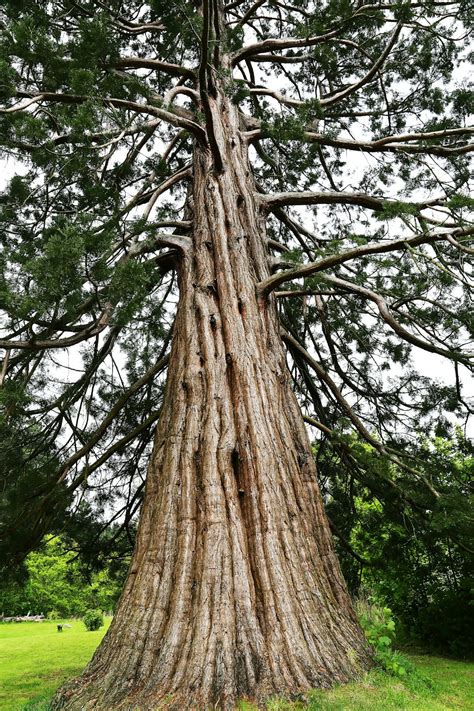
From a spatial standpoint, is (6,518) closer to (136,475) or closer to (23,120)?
(136,475)

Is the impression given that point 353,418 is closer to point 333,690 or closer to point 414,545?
point 414,545

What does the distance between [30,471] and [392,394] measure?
4.25 meters

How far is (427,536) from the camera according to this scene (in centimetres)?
568

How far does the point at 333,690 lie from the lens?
107 inches

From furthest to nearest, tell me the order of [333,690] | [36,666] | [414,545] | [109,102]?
[36,666], [414,545], [109,102], [333,690]

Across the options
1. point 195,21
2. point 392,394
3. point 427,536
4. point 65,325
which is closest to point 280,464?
point 65,325

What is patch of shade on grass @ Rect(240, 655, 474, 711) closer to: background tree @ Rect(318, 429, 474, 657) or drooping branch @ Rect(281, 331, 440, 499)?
background tree @ Rect(318, 429, 474, 657)

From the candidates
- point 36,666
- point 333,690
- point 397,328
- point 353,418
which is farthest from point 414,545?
point 36,666

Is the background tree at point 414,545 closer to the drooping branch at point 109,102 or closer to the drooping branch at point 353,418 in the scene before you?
the drooping branch at point 353,418

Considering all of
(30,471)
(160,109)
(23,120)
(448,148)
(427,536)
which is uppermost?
(448,148)

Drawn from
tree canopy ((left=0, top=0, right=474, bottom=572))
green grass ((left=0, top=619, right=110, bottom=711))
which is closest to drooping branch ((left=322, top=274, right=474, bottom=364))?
tree canopy ((left=0, top=0, right=474, bottom=572))

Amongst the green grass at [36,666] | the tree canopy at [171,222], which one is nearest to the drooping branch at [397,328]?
the tree canopy at [171,222]

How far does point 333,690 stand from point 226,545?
3.10 feet

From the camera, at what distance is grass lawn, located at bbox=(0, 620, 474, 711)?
8.55ft
